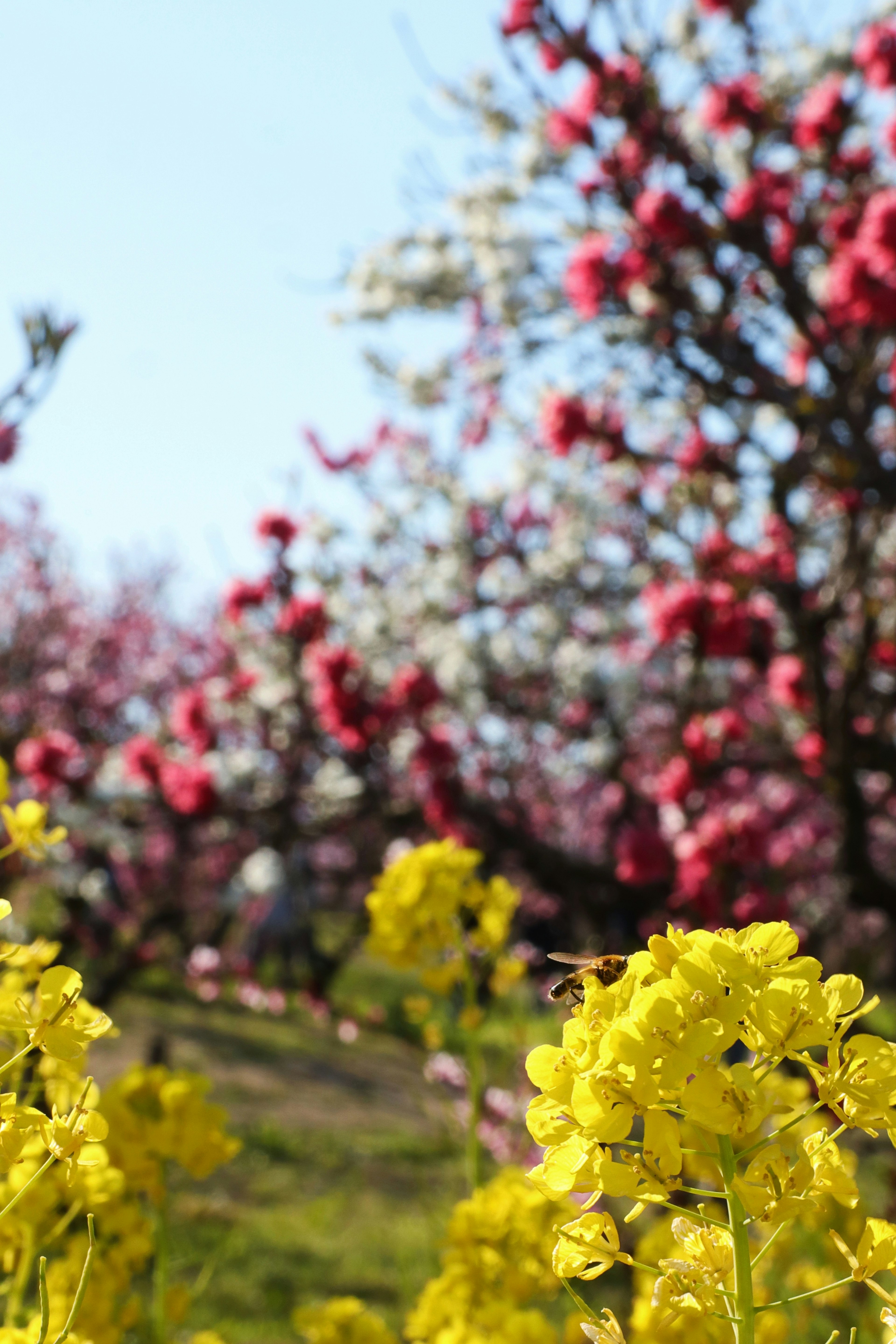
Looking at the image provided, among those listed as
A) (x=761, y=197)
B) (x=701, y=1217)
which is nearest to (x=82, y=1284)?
(x=701, y=1217)

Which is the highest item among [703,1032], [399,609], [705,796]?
[703,1032]

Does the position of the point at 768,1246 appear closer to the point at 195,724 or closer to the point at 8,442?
the point at 8,442

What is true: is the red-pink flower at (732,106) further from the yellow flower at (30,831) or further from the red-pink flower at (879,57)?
the yellow flower at (30,831)

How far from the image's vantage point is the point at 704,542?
636 cm

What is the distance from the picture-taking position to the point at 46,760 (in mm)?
6352

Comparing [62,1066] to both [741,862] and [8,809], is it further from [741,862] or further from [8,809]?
[741,862]

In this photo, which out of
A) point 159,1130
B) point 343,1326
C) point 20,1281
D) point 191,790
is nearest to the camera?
point 20,1281

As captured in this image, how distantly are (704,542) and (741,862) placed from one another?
2.03m

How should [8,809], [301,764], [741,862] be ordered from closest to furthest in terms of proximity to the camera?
[8,809]
[741,862]
[301,764]

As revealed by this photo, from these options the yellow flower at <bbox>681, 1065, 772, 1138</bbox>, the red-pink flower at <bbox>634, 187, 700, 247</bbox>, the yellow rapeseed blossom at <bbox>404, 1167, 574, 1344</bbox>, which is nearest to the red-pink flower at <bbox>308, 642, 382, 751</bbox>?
the red-pink flower at <bbox>634, 187, 700, 247</bbox>

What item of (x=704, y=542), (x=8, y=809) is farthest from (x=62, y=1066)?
(x=704, y=542)

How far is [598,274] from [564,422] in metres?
0.80

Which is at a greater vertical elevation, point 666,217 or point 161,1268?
point 666,217

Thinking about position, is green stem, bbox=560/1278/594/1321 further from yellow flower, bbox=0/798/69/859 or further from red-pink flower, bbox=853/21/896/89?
red-pink flower, bbox=853/21/896/89
